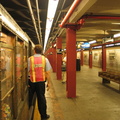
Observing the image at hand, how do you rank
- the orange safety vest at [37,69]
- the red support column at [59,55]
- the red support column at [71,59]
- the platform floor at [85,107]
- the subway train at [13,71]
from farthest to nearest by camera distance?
1. the red support column at [59,55]
2. the red support column at [71,59]
3. the platform floor at [85,107]
4. the orange safety vest at [37,69]
5. the subway train at [13,71]

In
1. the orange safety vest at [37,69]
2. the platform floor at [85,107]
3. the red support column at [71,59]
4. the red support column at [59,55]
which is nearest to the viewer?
the orange safety vest at [37,69]

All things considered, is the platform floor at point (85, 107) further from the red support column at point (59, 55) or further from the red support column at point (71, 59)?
the red support column at point (59, 55)

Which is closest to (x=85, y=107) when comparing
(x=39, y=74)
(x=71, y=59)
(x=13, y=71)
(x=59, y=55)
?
(x=71, y=59)

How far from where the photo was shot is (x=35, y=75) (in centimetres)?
299

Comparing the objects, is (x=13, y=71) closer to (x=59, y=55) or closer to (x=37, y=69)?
(x=37, y=69)

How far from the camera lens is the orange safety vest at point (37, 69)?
9.80 feet

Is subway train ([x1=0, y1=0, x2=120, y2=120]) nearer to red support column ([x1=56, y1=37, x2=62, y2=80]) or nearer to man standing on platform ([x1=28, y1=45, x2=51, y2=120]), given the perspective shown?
man standing on platform ([x1=28, y1=45, x2=51, y2=120])

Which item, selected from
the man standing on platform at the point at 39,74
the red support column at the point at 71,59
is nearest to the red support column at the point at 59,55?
the red support column at the point at 71,59

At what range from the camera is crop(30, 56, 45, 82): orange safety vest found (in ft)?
9.80

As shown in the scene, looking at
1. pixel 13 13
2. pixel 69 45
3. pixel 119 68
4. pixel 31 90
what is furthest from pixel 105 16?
pixel 119 68

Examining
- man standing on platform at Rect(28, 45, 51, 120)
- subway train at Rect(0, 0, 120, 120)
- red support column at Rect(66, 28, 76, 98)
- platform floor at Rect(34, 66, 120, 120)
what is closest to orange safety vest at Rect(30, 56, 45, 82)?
man standing on platform at Rect(28, 45, 51, 120)

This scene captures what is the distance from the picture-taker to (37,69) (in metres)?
2.99

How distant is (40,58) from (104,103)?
2636 millimetres

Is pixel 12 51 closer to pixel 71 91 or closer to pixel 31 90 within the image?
pixel 31 90
